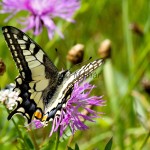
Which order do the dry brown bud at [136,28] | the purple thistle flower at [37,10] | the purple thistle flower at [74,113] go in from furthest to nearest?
the dry brown bud at [136,28] < the purple thistle flower at [37,10] < the purple thistle flower at [74,113]

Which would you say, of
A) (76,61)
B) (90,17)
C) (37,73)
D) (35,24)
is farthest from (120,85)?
(37,73)

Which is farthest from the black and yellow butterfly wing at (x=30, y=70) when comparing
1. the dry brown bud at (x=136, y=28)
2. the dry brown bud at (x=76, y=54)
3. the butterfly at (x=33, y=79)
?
the dry brown bud at (x=136, y=28)

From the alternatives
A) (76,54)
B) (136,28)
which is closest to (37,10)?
(76,54)

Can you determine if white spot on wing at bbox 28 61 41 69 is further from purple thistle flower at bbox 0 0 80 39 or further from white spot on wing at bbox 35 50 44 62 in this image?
purple thistle flower at bbox 0 0 80 39

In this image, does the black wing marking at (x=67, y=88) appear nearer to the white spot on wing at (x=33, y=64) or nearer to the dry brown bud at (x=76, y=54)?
the white spot on wing at (x=33, y=64)

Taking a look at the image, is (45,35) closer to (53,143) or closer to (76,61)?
(76,61)
